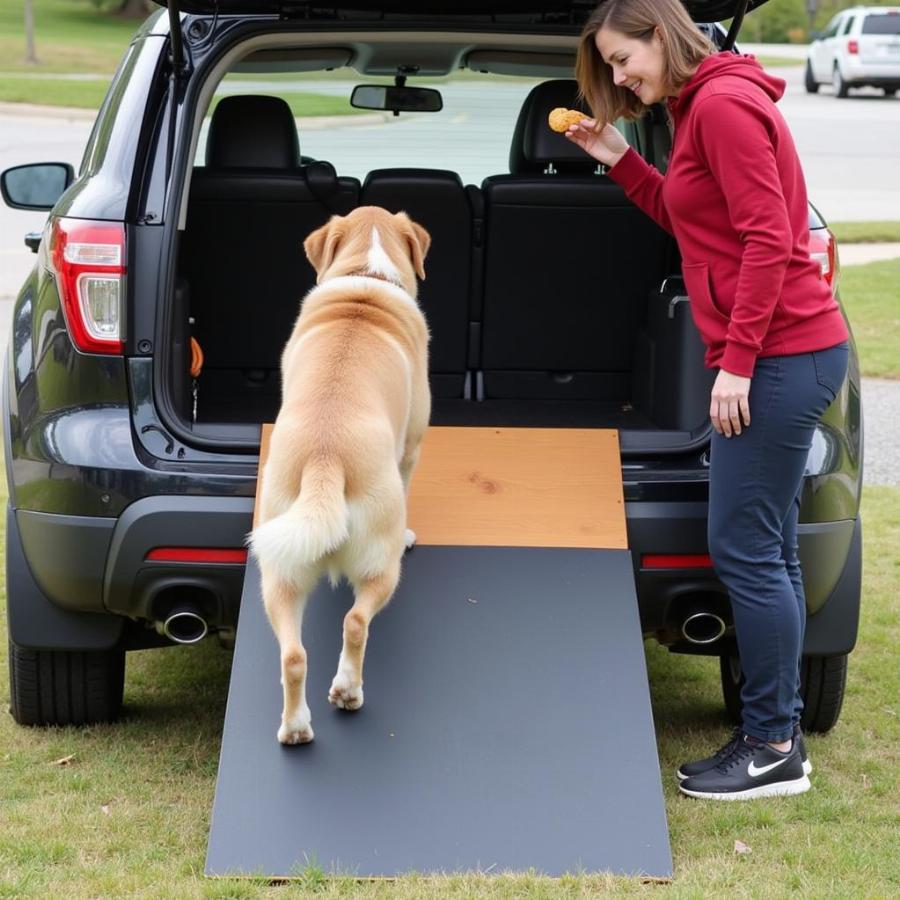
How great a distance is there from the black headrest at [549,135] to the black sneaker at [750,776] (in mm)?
2224

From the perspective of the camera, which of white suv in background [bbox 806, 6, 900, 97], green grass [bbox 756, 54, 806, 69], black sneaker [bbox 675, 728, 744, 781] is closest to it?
black sneaker [bbox 675, 728, 744, 781]

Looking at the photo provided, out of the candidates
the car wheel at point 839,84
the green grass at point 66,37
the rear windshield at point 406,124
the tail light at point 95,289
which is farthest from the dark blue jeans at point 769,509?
the car wheel at point 839,84

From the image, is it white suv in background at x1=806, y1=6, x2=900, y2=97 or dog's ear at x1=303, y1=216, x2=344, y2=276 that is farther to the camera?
white suv in background at x1=806, y1=6, x2=900, y2=97

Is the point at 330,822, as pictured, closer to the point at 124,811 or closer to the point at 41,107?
the point at 124,811

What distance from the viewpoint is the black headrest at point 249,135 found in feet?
15.9

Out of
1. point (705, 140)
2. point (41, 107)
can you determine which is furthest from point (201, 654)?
point (41, 107)

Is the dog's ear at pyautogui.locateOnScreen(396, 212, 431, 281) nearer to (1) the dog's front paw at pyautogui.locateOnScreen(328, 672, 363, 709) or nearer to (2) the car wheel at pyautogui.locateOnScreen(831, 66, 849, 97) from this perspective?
(1) the dog's front paw at pyautogui.locateOnScreen(328, 672, 363, 709)

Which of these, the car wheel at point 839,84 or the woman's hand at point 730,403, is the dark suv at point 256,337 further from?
the car wheel at point 839,84

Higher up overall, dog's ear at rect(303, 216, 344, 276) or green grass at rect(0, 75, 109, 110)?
dog's ear at rect(303, 216, 344, 276)

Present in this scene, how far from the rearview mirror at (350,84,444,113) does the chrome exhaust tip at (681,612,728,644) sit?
111 inches

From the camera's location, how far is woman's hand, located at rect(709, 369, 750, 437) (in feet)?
11.0

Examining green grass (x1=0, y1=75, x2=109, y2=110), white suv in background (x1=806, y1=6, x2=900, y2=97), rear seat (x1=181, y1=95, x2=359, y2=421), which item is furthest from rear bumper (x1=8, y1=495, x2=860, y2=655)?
white suv in background (x1=806, y1=6, x2=900, y2=97)

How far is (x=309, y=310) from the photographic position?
3.82 m

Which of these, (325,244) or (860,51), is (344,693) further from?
(860,51)
